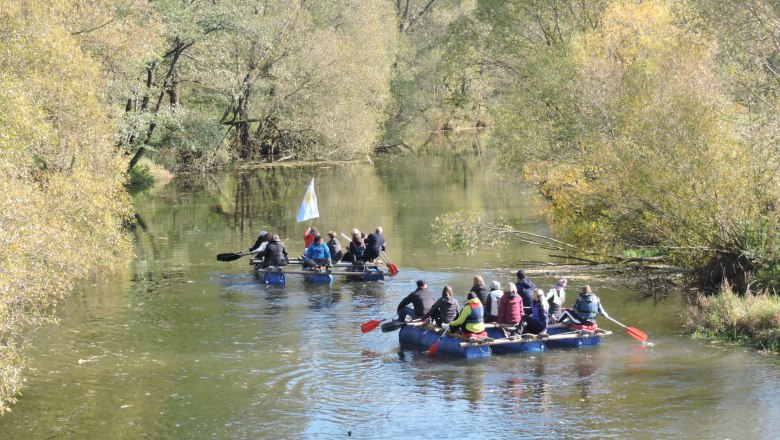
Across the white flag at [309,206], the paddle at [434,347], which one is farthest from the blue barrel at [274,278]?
the paddle at [434,347]

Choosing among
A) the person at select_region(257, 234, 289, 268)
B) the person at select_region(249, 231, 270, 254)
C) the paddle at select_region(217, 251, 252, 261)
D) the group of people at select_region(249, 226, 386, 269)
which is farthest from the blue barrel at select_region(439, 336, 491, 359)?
the paddle at select_region(217, 251, 252, 261)

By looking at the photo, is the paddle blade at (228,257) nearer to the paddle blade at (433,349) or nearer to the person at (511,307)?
the paddle blade at (433,349)

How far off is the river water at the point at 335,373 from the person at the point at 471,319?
73 cm

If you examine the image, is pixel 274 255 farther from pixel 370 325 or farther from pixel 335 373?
pixel 335 373

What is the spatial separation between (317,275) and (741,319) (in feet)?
41.5

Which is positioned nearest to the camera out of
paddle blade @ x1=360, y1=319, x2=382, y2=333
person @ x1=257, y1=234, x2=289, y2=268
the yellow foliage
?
paddle blade @ x1=360, y1=319, x2=382, y2=333

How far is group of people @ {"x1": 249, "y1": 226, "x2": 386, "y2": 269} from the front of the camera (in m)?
28.5

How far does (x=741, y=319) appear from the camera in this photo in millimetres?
20781

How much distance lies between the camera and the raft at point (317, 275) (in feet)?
92.2

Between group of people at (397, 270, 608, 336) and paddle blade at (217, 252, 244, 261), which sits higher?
paddle blade at (217, 252, 244, 261)

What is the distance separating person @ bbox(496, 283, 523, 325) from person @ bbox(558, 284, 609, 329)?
1.18m

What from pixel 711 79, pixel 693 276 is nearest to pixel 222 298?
pixel 693 276

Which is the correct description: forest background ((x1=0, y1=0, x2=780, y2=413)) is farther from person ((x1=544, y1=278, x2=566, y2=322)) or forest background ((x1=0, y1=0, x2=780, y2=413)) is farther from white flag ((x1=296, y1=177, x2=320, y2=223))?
white flag ((x1=296, y1=177, x2=320, y2=223))

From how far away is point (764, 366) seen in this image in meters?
18.6
